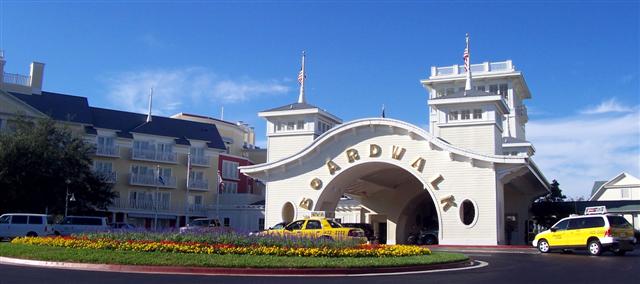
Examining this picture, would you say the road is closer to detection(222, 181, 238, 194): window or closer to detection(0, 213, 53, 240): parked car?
detection(0, 213, 53, 240): parked car

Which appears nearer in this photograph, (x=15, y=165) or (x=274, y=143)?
(x=15, y=165)

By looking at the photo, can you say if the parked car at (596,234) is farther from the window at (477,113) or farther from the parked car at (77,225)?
the parked car at (77,225)

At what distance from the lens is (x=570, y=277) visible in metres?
15.6

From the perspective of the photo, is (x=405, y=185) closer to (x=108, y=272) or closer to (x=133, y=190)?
(x=133, y=190)

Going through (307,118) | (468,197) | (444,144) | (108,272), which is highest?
(307,118)

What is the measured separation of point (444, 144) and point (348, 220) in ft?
60.4

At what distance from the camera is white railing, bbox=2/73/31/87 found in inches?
2229

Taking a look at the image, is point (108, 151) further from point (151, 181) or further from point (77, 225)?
point (77, 225)

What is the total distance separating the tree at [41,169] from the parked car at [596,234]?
32260mm

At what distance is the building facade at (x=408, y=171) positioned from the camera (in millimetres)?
35094

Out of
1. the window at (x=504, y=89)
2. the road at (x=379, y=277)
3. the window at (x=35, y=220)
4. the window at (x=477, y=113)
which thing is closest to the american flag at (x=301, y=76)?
the window at (x=477, y=113)

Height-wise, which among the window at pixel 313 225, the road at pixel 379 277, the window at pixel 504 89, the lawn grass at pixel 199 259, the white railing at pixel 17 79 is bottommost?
the road at pixel 379 277

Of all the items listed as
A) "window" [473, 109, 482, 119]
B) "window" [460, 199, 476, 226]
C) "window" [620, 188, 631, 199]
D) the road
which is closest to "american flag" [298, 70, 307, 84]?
"window" [473, 109, 482, 119]

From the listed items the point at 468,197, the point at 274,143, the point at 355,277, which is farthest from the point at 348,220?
the point at 355,277
